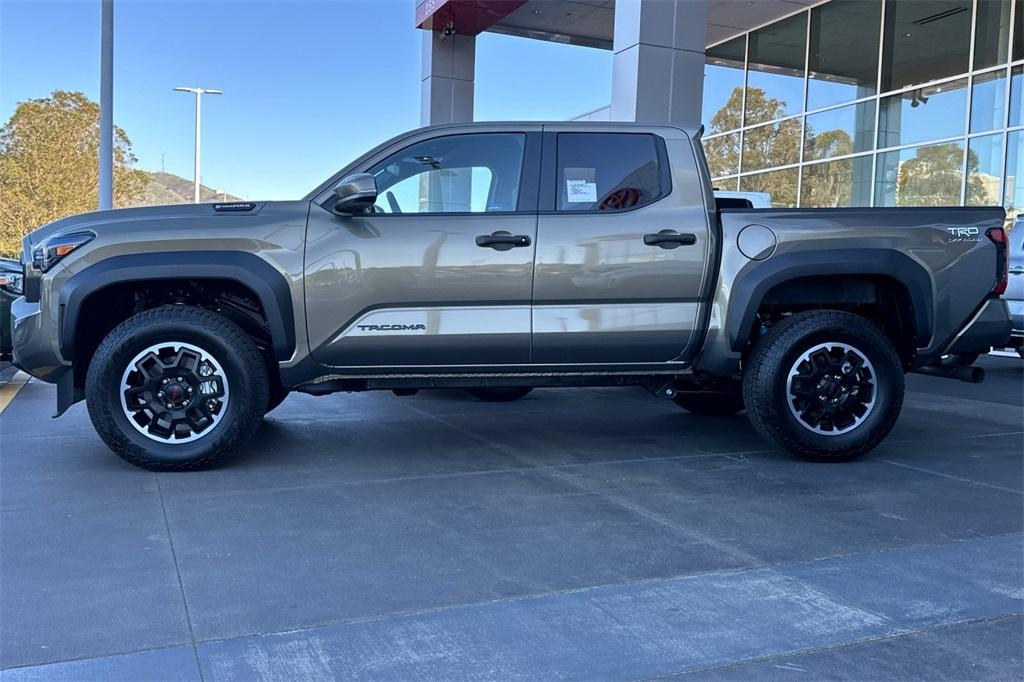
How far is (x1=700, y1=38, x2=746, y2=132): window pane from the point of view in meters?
19.8

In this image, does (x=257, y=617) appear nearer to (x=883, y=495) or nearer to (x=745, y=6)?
(x=883, y=495)

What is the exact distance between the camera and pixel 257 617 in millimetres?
3025

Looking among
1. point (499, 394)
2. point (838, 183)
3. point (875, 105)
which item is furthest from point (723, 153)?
point (499, 394)

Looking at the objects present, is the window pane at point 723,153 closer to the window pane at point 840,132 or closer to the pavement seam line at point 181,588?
the window pane at point 840,132

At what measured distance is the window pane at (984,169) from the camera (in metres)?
14.6

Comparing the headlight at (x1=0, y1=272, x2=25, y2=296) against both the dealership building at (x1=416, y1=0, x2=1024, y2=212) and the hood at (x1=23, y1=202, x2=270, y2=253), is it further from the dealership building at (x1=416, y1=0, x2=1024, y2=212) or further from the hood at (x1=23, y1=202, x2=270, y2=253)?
the dealership building at (x1=416, y1=0, x2=1024, y2=212)

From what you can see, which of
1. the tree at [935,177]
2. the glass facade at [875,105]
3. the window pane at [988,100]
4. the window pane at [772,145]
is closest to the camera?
the window pane at [988,100]

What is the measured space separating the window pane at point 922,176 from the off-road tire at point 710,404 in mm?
10315

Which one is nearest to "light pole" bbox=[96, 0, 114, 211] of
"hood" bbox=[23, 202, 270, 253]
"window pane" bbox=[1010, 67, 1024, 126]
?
"hood" bbox=[23, 202, 270, 253]

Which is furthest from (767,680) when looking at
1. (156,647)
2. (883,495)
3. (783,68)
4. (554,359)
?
(783,68)

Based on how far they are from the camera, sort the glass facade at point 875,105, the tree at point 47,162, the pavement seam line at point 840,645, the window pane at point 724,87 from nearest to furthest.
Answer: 1. the pavement seam line at point 840,645
2. the glass facade at point 875,105
3. the window pane at point 724,87
4. the tree at point 47,162

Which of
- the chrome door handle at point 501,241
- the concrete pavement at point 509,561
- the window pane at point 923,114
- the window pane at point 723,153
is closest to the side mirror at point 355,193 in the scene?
the chrome door handle at point 501,241

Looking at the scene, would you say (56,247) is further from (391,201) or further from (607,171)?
(607,171)

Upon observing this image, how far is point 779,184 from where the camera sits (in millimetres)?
19500
